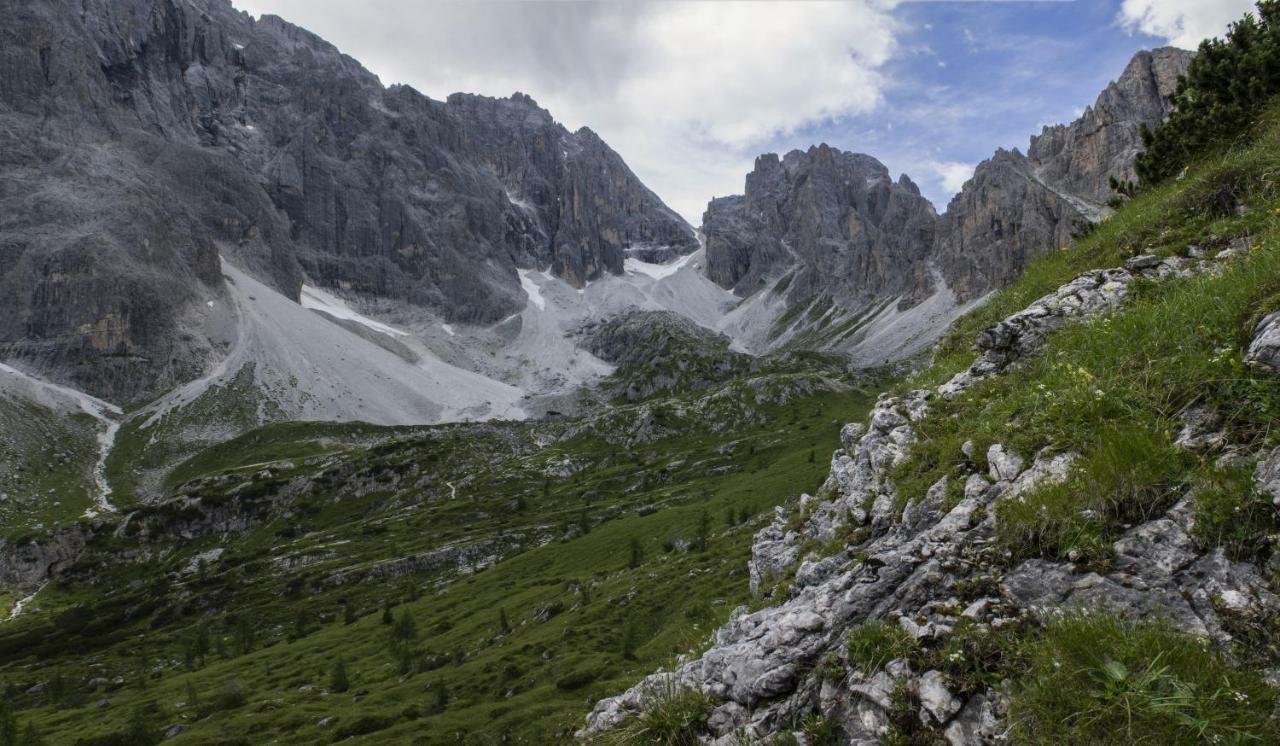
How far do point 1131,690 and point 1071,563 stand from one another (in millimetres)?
2051

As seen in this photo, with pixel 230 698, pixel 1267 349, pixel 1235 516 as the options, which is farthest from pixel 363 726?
pixel 1267 349

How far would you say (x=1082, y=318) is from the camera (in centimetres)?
1334

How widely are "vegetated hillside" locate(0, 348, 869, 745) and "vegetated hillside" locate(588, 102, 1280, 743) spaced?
677 cm

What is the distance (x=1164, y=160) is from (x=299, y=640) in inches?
4545

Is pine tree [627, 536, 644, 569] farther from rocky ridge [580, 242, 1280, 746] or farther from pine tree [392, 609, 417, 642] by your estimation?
rocky ridge [580, 242, 1280, 746]

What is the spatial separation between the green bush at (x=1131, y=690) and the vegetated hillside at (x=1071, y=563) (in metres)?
0.02

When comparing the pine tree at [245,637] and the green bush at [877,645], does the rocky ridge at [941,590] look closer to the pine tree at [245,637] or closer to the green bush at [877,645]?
the green bush at [877,645]

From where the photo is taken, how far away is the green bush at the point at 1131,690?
5320mm

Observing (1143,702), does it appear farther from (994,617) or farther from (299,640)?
(299,640)

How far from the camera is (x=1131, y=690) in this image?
5.82 meters

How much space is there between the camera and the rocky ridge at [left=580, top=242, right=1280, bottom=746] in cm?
680

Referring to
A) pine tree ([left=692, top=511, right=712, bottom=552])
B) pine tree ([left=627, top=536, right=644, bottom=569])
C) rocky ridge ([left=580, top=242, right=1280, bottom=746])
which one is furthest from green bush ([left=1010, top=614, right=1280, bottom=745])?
pine tree ([left=627, top=536, right=644, bottom=569])

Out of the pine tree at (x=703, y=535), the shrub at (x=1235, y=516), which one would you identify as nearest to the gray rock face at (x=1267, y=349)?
the shrub at (x=1235, y=516)

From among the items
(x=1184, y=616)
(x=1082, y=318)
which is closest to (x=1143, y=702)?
(x=1184, y=616)
